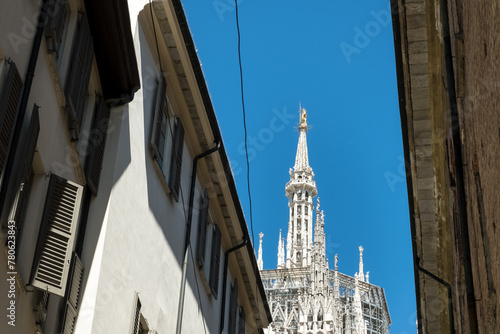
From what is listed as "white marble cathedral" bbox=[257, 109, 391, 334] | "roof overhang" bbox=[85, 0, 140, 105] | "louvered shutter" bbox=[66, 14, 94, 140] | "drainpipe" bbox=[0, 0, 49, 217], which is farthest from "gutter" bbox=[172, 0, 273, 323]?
"white marble cathedral" bbox=[257, 109, 391, 334]

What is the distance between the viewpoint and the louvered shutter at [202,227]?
16.5 meters

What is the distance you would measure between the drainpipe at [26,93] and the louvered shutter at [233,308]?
1174cm

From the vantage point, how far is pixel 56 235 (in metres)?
9.23

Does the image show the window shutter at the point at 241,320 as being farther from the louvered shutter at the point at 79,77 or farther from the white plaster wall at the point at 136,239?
the louvered shutter at the point at 79,77

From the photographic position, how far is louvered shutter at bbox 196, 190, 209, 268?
54.1 ft

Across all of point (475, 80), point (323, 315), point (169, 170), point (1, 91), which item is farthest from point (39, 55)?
point (323, 315)

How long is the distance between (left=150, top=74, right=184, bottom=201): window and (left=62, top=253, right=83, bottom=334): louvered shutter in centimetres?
355

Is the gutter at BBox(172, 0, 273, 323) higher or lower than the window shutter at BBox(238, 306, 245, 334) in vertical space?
higher

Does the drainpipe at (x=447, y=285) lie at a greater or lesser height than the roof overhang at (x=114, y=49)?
lesser

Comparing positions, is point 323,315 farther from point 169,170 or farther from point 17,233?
point 17,233

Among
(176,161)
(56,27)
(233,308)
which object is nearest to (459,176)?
(56,27)

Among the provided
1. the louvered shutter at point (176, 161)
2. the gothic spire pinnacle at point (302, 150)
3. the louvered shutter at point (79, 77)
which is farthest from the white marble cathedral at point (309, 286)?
the louvered shutter at point (79, 77)

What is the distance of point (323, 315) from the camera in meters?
75.8

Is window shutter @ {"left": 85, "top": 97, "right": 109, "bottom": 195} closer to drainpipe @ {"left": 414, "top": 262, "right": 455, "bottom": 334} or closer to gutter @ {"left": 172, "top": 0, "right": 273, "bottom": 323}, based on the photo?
gutter @ {"left": 172, "top": 0, "right": 273, "bottom": 323}
